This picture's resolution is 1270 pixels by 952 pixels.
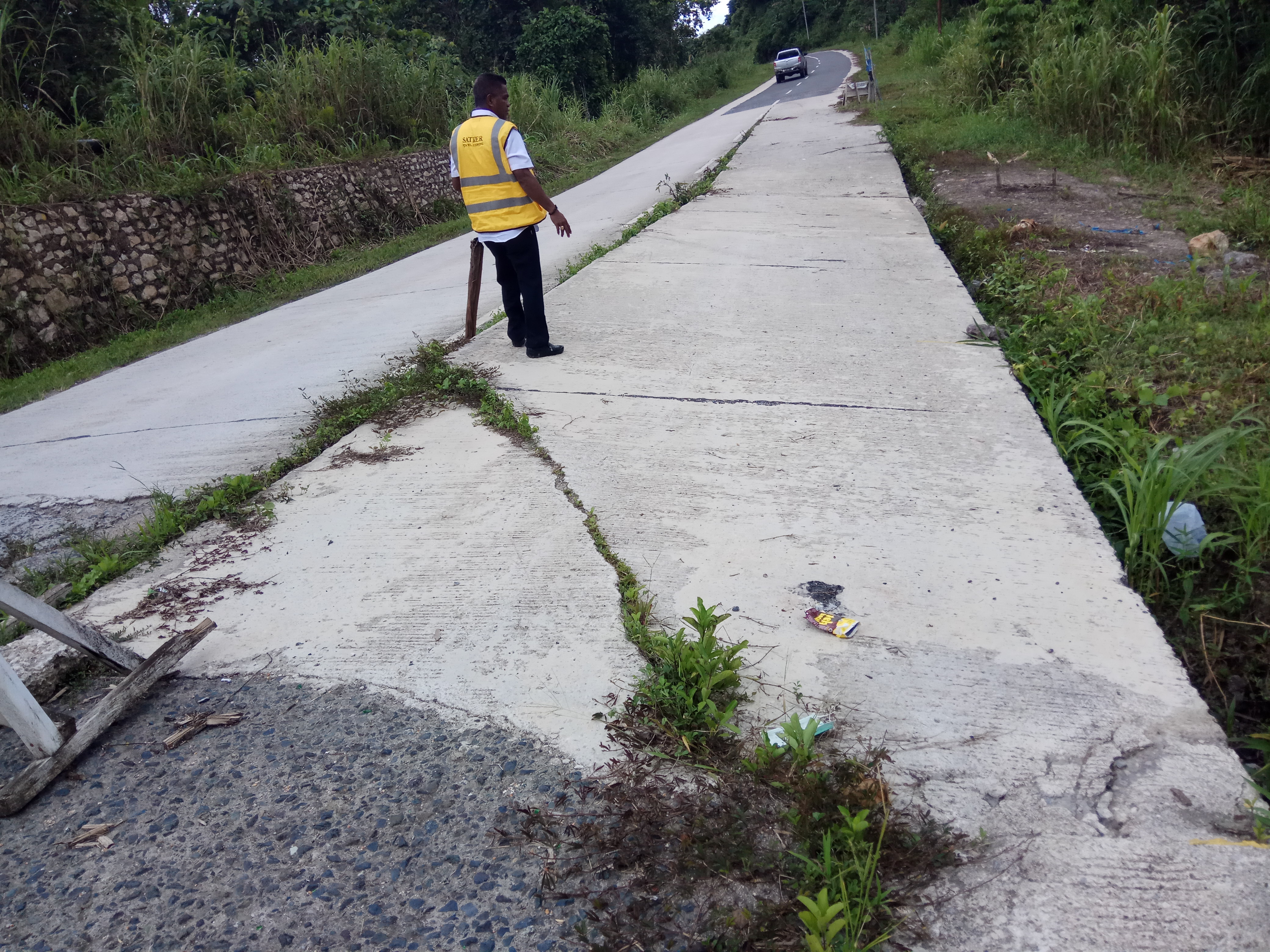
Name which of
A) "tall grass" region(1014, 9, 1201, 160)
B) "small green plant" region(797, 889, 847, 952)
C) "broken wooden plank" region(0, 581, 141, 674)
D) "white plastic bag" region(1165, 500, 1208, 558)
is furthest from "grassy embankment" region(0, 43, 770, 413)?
"tall grass" region(1014, 9, 1201, 160)

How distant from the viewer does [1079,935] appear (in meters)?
1.67

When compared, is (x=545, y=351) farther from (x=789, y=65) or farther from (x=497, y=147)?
(x=789, y=65)

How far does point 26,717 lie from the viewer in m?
2.21

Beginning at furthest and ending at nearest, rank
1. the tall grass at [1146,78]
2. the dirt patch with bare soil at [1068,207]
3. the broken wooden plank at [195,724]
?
the tall grass at [1146,78], the dirt patch with bare soil at [1068,207], the broken wooden plank at [195,724]

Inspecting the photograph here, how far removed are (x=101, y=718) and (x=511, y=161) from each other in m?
3.26

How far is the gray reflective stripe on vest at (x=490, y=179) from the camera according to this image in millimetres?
4551

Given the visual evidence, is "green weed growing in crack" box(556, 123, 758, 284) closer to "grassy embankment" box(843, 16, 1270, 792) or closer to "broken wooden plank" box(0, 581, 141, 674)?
"grassy embankment" box(843, 16, 1270, 792)

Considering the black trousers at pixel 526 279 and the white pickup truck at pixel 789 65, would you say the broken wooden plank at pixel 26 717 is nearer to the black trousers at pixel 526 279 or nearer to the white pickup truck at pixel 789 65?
the black trousers at pixel 526 279

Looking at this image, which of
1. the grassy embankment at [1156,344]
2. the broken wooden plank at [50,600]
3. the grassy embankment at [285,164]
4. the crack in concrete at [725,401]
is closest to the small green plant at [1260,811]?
the grassy embankment at [1156,344]

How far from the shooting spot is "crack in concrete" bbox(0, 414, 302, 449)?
15.5ft

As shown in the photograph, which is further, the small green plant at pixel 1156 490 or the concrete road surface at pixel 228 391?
the concrete road surface at pixel 228 391

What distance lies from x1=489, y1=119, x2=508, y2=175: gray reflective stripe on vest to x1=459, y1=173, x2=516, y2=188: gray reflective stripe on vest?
0.03 m

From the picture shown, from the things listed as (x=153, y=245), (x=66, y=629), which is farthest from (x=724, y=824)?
(x=153, y=245)

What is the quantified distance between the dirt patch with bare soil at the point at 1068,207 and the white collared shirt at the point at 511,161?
3811 millimetres
